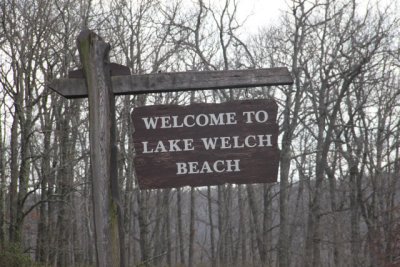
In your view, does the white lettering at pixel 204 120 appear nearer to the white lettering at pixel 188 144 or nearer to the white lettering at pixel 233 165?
the white lettering at pixel 188 144

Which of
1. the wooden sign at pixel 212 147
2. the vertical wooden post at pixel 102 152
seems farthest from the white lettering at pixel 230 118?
the vertical wooden post at pixel 102 152

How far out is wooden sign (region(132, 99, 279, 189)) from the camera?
421 centimetres

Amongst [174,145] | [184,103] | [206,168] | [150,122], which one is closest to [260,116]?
[206,168]

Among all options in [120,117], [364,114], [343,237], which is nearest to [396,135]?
[364,114]

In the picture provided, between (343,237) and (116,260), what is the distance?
1913 cm

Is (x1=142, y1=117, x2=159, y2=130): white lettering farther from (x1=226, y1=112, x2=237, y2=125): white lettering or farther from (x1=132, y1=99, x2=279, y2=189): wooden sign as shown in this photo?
(x1=226, y1=112, x2=237, y2=125): white lettering

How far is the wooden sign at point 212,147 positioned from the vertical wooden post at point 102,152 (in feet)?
0.75

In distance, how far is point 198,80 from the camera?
438 cm

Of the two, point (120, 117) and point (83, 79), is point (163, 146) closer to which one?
A: point (83, 79)

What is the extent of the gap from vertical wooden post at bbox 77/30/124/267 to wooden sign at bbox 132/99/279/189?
0.23 metres

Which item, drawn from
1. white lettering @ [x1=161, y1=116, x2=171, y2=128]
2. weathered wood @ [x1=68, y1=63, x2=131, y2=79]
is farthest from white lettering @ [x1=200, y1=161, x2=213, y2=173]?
weathered wood @ [x1=68, y1=63, x2=131, y2=79]

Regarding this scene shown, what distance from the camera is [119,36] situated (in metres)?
21.8

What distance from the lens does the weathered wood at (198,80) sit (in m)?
4.36

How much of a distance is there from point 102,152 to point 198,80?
0.87 meters
